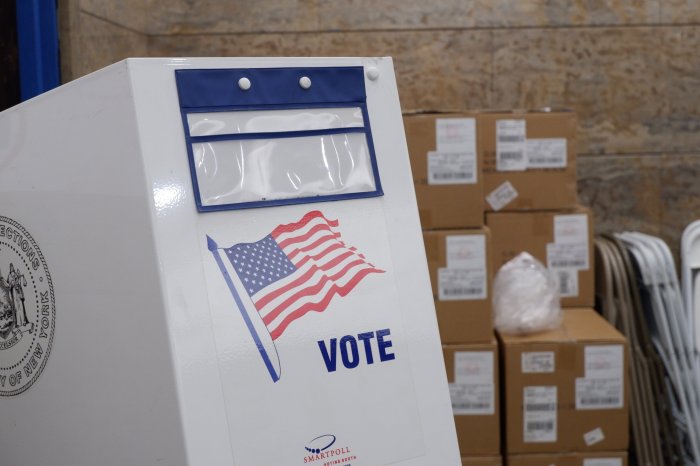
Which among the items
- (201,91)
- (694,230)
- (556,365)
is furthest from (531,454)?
(201,91)

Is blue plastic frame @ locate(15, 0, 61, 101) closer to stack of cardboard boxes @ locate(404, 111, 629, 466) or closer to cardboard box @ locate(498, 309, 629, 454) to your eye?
stack of cardboard boxes @ locate(404, 111, 629, 466)

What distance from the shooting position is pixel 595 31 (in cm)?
294

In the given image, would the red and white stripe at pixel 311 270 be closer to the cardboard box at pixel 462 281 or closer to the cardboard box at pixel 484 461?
the cardboard box at pixel 462 281

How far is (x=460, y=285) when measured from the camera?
2.35 metres

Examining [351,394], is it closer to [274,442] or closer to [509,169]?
[274,442]

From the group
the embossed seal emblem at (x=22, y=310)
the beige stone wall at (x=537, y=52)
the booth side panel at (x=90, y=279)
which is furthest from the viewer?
the beige stone wall at (x=537, y=52)

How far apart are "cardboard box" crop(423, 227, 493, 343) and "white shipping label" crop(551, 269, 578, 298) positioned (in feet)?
1.09

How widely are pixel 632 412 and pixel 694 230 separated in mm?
672

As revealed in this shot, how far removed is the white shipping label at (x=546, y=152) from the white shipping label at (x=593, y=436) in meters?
0.79

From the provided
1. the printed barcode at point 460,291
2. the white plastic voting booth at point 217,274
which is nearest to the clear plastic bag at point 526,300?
the printed barcode at point 460,291

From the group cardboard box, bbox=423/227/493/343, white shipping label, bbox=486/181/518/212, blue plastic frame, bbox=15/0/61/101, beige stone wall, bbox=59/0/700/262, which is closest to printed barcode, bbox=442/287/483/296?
cardboard box, bbox=423/227/493/343

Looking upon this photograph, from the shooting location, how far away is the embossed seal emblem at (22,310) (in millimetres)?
1048

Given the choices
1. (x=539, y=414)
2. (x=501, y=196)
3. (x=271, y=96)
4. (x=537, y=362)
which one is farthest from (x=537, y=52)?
(x=271, y=96)

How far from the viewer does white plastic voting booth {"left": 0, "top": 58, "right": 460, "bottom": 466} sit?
3.01 ft
